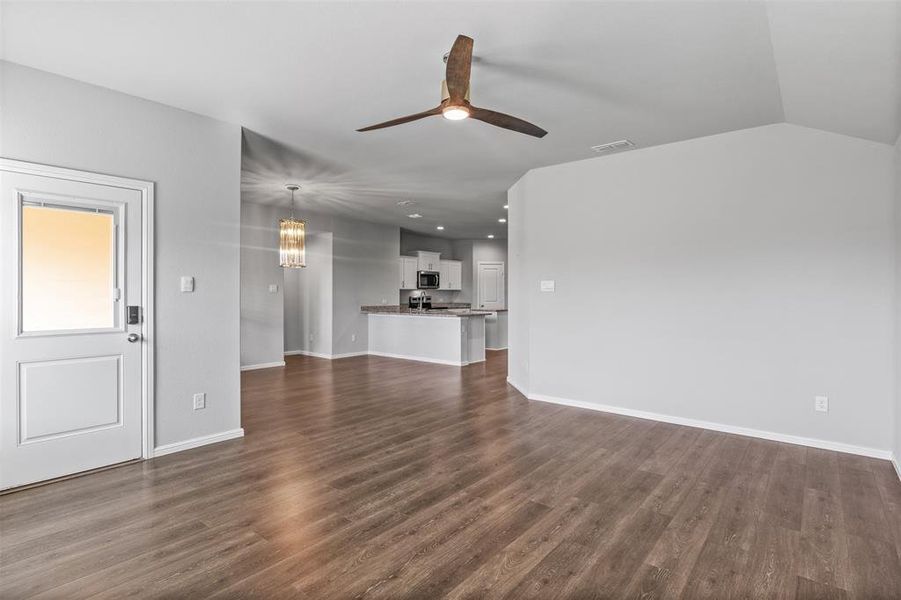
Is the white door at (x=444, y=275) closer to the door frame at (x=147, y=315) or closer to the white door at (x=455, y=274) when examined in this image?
the white door at (x=455, y=274)

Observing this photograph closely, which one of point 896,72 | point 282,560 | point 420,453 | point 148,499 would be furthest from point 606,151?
point 148,499

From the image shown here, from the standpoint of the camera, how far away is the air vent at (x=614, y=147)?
4.36 m

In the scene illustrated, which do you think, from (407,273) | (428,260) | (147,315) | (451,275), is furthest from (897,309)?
(451,275)

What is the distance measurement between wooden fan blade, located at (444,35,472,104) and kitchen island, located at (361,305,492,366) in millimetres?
5519

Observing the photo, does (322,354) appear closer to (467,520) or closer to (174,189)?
(174,189)

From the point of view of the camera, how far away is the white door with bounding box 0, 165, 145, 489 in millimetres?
2900

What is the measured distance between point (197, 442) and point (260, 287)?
14.5 ft

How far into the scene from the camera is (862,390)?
11.8 feet

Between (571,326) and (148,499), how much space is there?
13.1 feet

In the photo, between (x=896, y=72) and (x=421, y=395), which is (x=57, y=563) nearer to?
(x=421, y=395)

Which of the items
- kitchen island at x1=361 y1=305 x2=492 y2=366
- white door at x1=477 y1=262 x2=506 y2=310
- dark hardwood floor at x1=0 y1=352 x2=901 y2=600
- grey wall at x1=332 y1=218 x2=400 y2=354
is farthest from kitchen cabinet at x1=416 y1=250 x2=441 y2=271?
dark hardwood floor at x1=0 y1=352 x2=901 y2=600

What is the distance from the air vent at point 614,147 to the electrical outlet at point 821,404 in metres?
2.68

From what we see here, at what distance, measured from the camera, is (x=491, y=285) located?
1234 centimetres

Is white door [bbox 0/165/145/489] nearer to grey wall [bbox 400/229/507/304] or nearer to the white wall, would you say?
the white wall
